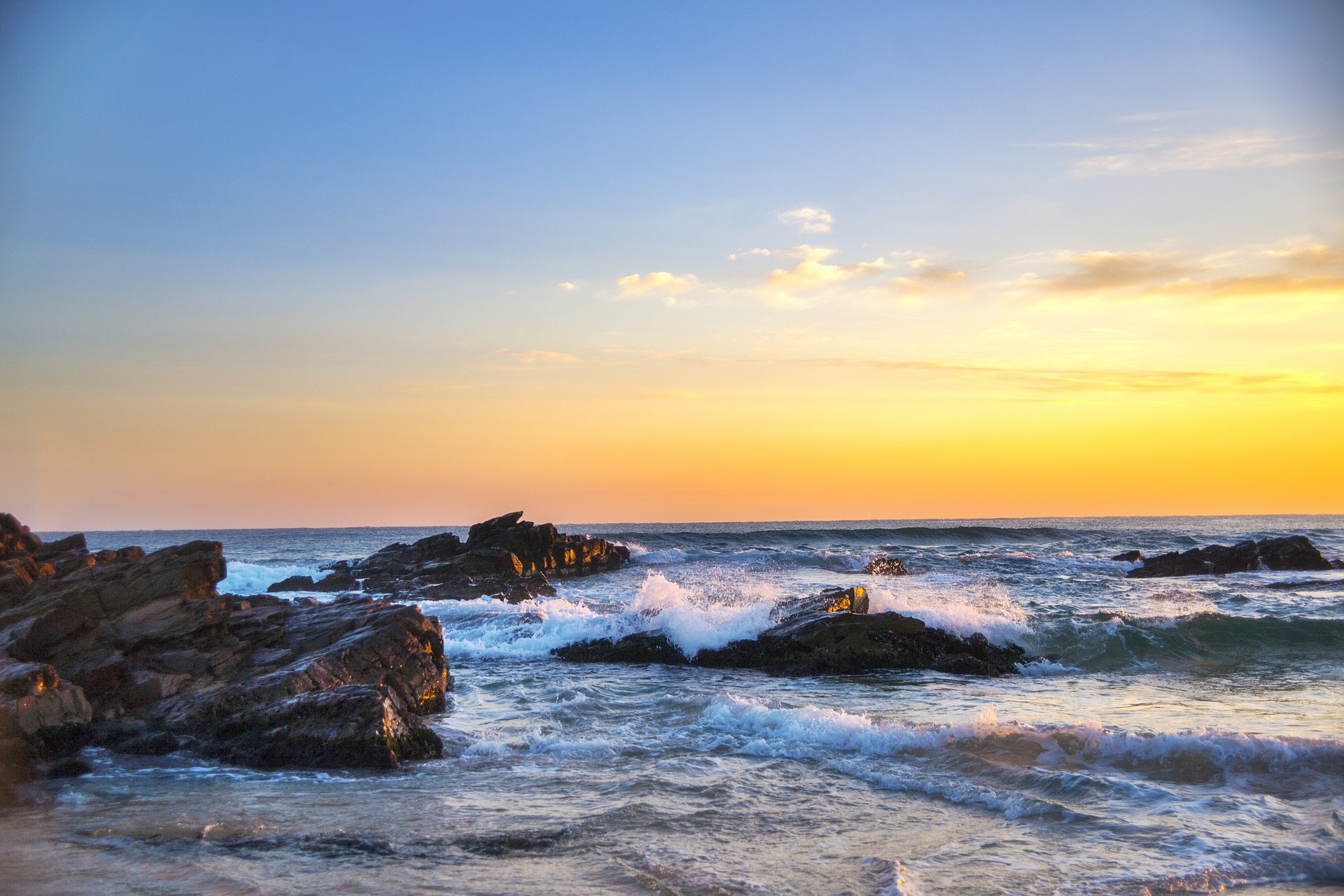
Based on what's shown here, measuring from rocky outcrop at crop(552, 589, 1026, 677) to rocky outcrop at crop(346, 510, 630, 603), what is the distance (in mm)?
11374

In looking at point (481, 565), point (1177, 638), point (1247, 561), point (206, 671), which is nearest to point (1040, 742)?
point (1177, 638)

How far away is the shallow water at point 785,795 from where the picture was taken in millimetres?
5934

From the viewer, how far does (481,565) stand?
30.3 meters

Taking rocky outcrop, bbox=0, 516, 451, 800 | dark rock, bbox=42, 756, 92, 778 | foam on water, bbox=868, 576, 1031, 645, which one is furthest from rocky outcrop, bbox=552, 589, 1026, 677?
dark rock, bbox=42, 756, 92, 778

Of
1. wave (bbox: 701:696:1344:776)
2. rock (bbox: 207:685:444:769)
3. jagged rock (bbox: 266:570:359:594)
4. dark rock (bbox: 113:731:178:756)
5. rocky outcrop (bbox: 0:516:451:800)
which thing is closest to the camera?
wave (bbox: 701:696:1344:776)

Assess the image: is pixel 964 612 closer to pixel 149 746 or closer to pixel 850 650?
pixel 850 650

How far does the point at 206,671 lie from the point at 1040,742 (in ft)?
32.7

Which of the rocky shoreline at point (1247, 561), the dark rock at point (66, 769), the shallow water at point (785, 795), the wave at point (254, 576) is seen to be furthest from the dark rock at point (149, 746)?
the rocky shoreline at point (1247, 561)

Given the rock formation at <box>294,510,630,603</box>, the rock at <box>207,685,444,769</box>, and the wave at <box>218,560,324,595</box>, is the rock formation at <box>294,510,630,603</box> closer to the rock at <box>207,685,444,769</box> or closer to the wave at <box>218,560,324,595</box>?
the wave at <box>218,560,324,595</box>

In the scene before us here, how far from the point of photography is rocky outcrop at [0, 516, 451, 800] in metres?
9.04

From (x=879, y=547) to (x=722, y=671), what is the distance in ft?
124

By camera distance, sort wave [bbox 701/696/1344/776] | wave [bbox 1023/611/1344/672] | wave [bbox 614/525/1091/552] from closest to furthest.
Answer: wave [bbox 701/696/1344/776], wave [bbox 1023/611/1344/672], wave [bbox 614/525/1091/552]

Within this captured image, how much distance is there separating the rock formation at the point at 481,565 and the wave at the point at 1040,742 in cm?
1592

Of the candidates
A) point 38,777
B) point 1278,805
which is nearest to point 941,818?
point 1278,805
